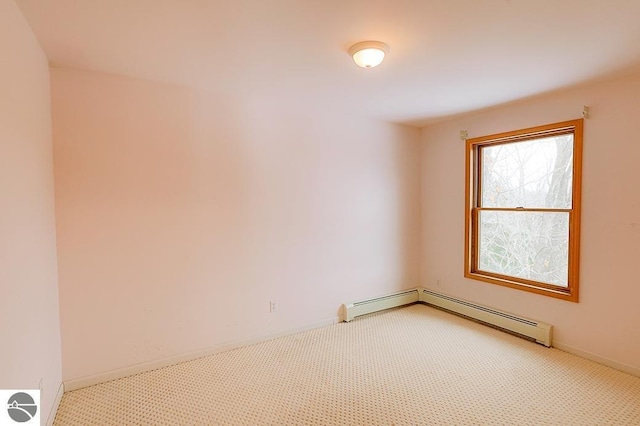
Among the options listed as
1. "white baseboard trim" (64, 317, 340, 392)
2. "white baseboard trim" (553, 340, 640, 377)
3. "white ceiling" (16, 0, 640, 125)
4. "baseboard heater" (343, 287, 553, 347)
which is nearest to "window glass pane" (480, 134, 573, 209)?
"white ceiling" (16, 0, 640, 125)

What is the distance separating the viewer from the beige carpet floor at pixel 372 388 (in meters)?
2.04

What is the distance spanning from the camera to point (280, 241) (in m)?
3.27

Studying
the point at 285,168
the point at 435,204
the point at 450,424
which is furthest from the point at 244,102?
the point at 450,424

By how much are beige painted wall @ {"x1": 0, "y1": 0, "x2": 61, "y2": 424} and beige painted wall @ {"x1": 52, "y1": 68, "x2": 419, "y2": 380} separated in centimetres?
18

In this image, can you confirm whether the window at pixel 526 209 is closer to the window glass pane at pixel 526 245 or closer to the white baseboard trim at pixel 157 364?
the window glass pane at pixel 526 245

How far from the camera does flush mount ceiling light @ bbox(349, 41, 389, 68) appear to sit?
1994 millimetres

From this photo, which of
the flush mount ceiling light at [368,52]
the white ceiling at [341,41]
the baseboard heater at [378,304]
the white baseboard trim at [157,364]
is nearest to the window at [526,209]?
the white ceiling at [341,41]

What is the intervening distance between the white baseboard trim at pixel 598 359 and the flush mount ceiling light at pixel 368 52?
307cm

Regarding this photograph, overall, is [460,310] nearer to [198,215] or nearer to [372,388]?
[372,388]

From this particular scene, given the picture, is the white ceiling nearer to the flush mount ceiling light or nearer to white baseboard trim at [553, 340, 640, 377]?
the flush mount ceiling light

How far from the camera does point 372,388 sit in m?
2.34

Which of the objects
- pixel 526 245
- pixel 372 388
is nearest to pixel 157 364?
pixel 372 388

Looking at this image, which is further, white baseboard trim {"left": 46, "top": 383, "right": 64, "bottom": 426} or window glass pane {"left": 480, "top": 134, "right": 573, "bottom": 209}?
window glass pane {"left": 480, "top": 134, "right": 573, "bottom": 209}

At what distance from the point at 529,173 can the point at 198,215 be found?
3.33 meters
